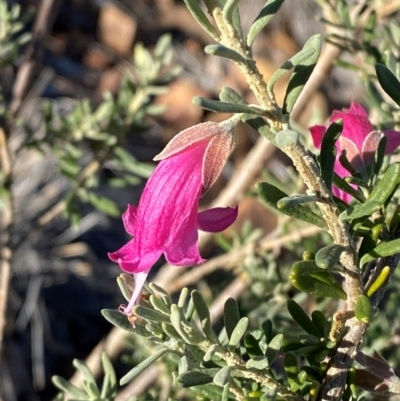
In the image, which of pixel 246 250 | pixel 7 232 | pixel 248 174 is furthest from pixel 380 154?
pixel 7 232

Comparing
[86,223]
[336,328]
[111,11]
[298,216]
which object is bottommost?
[86,223]

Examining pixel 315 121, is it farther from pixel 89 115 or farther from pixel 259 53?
pixel 259 53

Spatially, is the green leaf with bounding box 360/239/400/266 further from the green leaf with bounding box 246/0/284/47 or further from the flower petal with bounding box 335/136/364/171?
the green leaf with bounding box 246/0/284/47

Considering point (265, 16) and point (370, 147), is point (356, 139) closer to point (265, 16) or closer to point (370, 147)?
point (370, 147)

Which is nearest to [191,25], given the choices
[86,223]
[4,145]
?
[86,223]

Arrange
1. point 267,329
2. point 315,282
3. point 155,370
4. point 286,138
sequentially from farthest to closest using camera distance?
1. point 155,370
2. point 267,329
3. point 315,282
4. point 286,138
